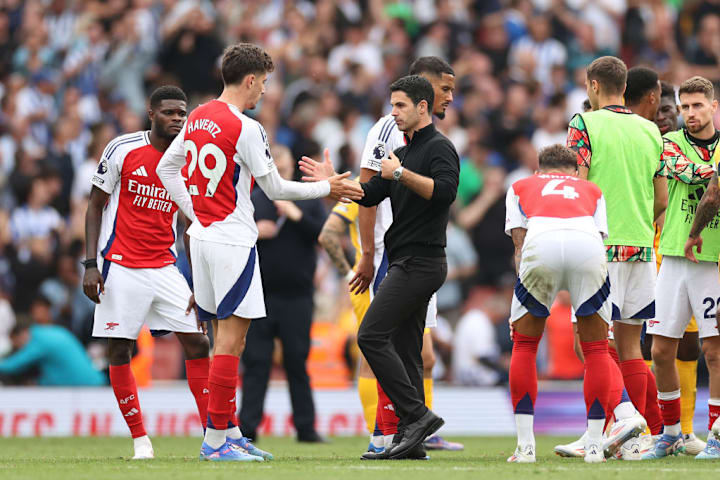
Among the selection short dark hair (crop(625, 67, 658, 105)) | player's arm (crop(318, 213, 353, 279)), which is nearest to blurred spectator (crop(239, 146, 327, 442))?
player's arm (crop(318, 213, 353, 279))

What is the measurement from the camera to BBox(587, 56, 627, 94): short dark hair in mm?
8398

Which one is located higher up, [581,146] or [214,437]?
[581,146]

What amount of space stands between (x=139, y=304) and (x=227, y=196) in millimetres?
1219

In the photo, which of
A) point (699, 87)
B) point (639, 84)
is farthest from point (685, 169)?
point (639, 84)

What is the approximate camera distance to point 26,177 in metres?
16.7

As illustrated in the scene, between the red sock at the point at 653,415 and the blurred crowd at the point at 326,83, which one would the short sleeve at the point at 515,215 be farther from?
the blurred crowd at the point at 326,83

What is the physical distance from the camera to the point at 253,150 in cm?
774

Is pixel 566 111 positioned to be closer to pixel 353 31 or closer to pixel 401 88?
pixel 353 31

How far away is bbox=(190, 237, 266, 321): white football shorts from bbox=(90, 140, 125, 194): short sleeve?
96 centimetres

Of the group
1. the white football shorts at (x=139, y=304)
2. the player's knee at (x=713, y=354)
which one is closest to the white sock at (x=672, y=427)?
the player's knee at (x=713, y=354)

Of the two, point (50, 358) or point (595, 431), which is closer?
point (595, 431)

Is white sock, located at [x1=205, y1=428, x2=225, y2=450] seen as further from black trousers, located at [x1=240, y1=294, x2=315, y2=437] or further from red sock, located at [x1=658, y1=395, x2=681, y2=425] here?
black trousers, located at [x1=240, y1=294, x2=315, y2=437]

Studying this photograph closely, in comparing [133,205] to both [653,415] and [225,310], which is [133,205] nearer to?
[225,310]

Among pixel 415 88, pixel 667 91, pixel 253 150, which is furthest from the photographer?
pixel 667 91
